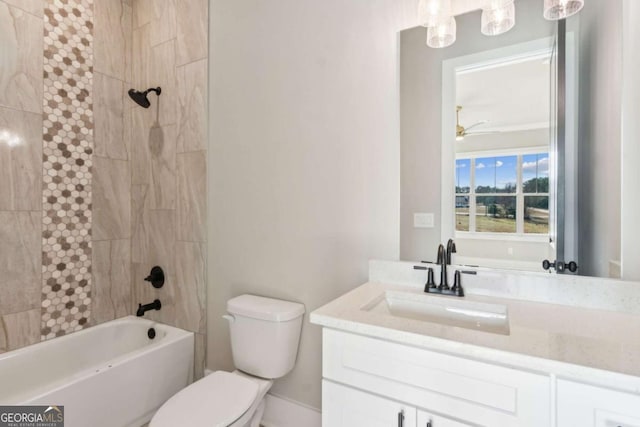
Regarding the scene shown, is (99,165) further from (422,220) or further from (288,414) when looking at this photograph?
(422,220)

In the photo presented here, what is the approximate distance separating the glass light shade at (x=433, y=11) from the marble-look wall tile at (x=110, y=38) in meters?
2.15

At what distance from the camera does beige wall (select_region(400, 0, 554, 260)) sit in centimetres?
143

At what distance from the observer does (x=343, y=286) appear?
1.60m

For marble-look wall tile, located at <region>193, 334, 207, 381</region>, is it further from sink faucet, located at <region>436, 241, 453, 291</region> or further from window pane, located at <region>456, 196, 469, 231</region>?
window pane, located at <region>456, 196, 469, 231</region>

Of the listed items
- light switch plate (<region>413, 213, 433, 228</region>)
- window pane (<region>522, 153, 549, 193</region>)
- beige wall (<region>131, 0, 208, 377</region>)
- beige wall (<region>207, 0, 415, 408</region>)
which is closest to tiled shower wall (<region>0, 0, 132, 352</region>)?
beige wall (<region>131, 0, 208, 377</region>)

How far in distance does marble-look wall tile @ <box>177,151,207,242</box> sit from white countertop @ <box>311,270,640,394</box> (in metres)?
1.26

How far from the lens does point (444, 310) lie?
1230mm

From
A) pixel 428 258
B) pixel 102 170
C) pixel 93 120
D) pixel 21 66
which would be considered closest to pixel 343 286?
pixel 428 258

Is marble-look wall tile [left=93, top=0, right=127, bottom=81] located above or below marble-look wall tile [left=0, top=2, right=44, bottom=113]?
above

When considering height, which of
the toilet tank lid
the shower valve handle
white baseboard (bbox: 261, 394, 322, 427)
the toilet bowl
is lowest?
white baseboard (bbox: 261, 394, 322, 427)

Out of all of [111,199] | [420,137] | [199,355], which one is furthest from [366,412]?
[111,199]

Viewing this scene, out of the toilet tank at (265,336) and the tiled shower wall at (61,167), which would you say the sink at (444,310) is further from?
the tiled shower wall at (61,167)

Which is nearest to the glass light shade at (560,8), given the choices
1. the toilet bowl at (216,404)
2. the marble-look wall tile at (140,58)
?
the toilet bowl at (216,404)

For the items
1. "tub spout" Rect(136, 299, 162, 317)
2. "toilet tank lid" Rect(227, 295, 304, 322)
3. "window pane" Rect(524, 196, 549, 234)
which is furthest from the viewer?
"tub spout" Rect(136, 299, 162, 317)
